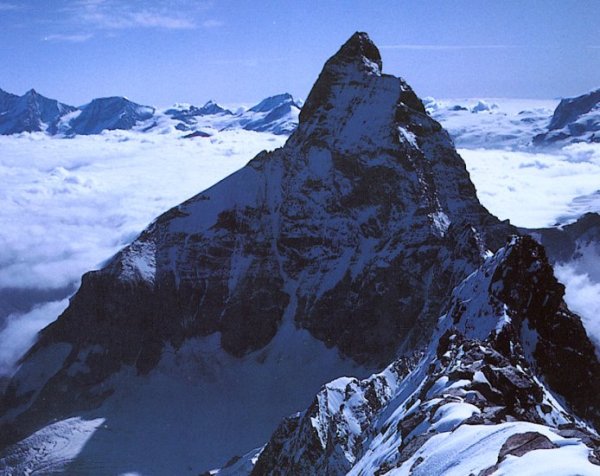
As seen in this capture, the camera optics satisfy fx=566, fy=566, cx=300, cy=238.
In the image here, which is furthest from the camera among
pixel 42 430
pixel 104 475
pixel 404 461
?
pixel 42 430

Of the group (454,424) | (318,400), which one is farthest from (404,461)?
(318,400)

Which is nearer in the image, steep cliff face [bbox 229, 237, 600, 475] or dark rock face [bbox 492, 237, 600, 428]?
steep cliff face [bbox 229, 237, 600, 475]

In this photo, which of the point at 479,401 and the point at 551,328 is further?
the point at 551,328

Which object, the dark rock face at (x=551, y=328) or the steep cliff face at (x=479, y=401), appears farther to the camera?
the dark rock face at (x=551, y=328)

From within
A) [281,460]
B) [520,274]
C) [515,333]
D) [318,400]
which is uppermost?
[520,274]

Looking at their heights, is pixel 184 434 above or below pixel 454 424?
below

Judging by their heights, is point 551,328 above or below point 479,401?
below

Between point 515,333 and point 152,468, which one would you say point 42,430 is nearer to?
point 152,468

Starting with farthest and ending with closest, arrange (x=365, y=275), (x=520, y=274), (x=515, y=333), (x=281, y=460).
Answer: (x=365, y=275) → (x=281, y=460) → (x=520, y=274) → (x=515, y=333)
